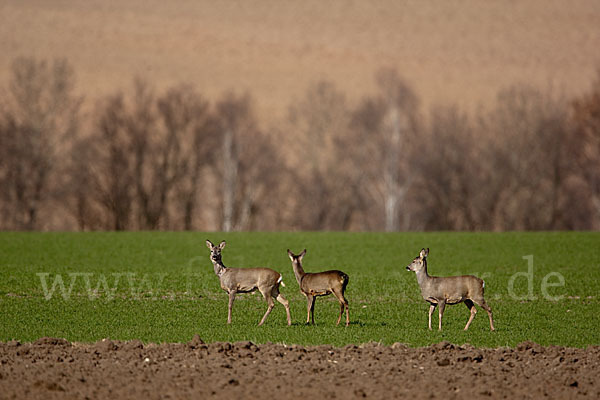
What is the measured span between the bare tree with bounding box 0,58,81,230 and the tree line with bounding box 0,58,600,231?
0.19 m

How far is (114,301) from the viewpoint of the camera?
25422 millimetres

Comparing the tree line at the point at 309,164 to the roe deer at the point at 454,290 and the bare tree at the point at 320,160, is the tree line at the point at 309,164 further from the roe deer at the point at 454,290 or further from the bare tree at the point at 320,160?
the roe deer at the point at 454,290

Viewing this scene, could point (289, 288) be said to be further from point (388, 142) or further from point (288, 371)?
point (388, 142)

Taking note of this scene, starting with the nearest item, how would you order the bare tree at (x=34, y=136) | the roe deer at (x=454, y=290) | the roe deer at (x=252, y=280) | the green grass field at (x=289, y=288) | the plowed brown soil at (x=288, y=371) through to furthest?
the plowed brown soil at (x=288, y=371)
the roe deer at (x=454, y=290)
the roe deer at (x=252, y=280)
the green grass field at (x=289, y=288)
the bare tree at (x=34, y=136)

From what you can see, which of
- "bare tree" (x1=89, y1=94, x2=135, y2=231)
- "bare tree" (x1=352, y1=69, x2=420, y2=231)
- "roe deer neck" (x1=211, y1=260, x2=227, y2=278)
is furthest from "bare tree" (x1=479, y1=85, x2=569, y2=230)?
"roe deer neck" (x1=211, y1=260, x2=227, y2=278)

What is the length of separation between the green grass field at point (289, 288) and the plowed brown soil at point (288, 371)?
1.63 meters

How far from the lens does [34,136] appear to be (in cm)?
6994

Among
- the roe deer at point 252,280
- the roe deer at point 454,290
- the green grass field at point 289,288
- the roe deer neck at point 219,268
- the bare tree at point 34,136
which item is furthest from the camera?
the bare tree at point 34,136

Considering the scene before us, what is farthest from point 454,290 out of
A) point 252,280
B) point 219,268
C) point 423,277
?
point 219,268

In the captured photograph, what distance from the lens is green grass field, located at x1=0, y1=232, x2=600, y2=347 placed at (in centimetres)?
1919

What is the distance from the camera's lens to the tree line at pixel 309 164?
240 ft

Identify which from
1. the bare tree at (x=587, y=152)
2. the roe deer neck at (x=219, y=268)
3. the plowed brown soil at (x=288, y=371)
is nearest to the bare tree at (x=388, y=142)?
the bare tree at (x=587, y=152)

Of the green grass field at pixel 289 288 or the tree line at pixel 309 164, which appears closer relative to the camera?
the green grass field at pixel 289 288

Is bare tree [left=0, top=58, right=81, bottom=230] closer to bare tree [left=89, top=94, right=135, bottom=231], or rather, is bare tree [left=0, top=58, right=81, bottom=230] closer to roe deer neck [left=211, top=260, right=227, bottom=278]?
bare tree [left=89, top=94, right=135, bottom=231]
